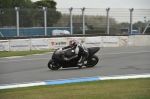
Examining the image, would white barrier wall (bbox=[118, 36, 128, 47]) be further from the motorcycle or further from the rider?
the rider

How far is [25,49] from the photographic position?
70.7 feet

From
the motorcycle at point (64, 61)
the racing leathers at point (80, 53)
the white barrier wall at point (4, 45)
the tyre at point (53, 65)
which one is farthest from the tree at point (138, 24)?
the tyre at point (53, 65)

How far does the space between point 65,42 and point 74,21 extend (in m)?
2.78

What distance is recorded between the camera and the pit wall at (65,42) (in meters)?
21.1

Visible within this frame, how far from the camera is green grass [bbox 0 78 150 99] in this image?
6.73m

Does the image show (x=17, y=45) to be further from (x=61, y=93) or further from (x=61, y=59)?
(x=61, y=93)

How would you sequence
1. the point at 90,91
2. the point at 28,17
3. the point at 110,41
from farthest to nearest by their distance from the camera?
the point at 28,17 < the point at 110,41 < the point at 90,91

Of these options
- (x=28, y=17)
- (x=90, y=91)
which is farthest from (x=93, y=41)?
(x=90, y=91)

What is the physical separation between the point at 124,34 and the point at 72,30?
4.12 m

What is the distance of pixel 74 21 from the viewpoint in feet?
80.7

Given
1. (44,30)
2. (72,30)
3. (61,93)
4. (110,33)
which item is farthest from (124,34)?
(61,93)

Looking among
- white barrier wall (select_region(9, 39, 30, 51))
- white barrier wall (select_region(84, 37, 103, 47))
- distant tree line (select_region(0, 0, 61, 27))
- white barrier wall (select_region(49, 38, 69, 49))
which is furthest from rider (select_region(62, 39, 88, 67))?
distant tree line (select_region(0, 0, 61, 27))

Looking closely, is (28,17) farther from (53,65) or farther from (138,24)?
(53,65)

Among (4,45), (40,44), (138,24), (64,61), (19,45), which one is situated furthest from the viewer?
(138,24)
